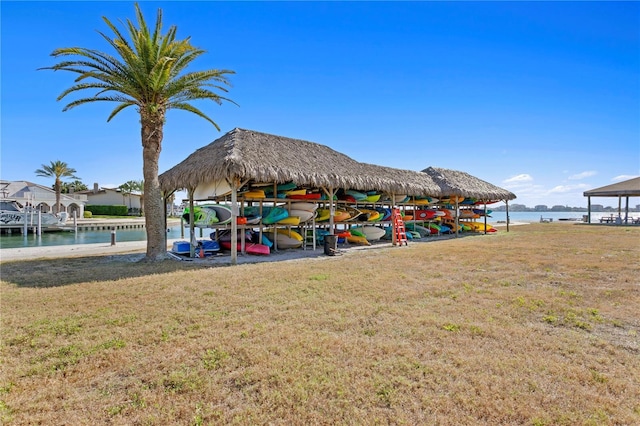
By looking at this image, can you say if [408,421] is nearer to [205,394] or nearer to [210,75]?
[205,394]

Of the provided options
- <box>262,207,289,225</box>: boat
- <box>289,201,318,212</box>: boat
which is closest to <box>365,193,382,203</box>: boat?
<box>289,201,318,212</box>: boat

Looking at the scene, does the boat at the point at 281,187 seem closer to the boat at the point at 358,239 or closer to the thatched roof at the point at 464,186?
the boat at the point at 358,239

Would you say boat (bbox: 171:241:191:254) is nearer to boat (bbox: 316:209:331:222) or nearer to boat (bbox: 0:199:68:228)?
boat (bbox: 316:209:331:222)

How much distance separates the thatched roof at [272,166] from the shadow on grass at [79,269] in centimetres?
287

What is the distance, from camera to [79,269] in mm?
8508

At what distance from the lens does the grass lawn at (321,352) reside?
2.59 meters

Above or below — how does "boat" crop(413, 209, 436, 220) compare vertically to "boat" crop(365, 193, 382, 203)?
below

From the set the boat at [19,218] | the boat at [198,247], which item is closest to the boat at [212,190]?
the boat at [198,247]

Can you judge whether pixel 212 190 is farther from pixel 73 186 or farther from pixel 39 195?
pixel 73 186

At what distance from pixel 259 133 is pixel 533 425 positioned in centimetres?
1220

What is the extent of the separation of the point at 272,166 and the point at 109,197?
175ft

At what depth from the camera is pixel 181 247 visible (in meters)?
11.8

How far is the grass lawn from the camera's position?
2.59 metres

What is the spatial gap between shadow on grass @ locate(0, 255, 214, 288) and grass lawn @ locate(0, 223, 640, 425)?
312 mm
